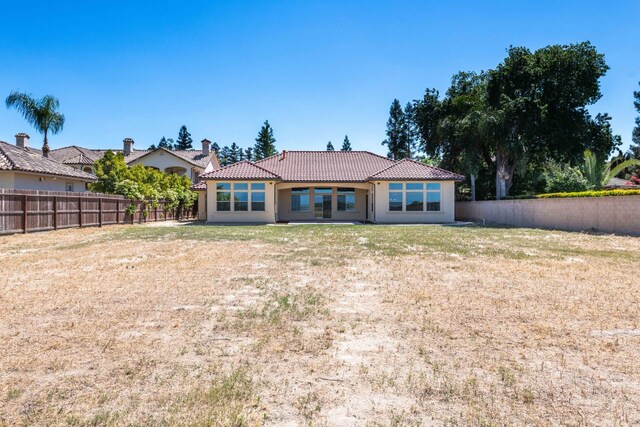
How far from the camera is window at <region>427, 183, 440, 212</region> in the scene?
Answer: 87.9ft

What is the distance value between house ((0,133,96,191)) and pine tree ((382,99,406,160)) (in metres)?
46.3

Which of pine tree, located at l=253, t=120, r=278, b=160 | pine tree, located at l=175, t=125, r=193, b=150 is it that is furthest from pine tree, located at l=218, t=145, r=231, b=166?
pine tree, located at l=253, t=120, r=278, b=160

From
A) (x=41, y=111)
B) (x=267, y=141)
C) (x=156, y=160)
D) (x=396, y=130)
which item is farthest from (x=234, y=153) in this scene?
(x=41, y=111)

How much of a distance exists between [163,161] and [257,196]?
74.9ft

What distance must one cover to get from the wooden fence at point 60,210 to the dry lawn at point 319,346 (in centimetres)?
907

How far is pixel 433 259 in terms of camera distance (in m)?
9.45

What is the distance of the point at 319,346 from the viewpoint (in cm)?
387

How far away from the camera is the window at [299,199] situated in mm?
30328

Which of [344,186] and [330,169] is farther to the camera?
[330,169]

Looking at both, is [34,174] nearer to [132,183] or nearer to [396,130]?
[132,183]

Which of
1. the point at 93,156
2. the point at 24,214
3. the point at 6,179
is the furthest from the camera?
the point at 93,156

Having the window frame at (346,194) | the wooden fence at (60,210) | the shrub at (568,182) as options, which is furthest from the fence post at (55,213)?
the shrub at (568,182)

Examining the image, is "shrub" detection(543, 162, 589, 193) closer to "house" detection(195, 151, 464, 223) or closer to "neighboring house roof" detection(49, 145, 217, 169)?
"house" detection(195, 151, 464, 223)

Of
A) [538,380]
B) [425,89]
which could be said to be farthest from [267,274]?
[425,89]
